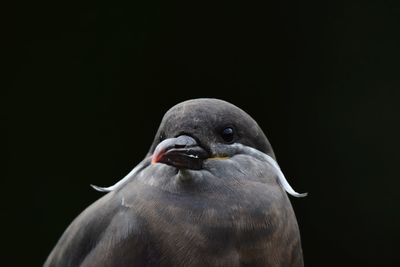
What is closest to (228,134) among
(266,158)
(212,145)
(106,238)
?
(212,145)

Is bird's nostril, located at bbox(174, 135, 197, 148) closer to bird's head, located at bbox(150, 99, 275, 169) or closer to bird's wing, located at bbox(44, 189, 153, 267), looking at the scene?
bird's head, located at bbox(150, 99, 275, 169)

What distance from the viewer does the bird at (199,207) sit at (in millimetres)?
2734

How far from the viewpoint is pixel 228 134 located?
293cm

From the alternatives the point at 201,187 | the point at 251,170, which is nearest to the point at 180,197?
the point at 201,187

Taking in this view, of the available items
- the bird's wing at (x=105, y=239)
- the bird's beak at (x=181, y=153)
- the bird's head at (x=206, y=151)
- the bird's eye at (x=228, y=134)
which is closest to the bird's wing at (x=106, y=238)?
the bird's wing at (x=105, y=239)

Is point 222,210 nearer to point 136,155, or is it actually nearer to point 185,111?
point 185,111

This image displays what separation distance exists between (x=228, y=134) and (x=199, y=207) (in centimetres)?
31

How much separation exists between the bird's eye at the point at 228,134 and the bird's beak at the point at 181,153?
0.12 meters

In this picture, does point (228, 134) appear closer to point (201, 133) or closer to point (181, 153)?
point (201, 133)

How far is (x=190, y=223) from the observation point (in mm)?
2748

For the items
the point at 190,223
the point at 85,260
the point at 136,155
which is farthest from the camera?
the point at 136,155

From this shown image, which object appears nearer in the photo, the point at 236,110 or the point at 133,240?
the point at 133,240

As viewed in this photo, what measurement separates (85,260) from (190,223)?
0.45m

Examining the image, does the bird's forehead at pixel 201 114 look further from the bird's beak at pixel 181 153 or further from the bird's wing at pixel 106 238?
the bird's wing at pixel 106 238
